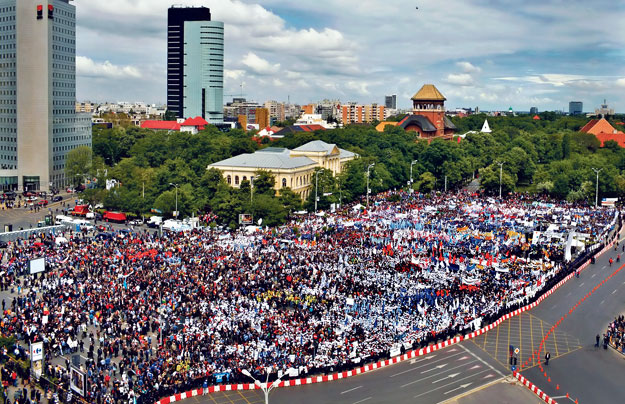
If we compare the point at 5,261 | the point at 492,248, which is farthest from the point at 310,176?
the point at 5,261

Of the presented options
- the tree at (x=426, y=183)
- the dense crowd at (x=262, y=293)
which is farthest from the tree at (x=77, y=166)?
the tree at (x=426, y=183)

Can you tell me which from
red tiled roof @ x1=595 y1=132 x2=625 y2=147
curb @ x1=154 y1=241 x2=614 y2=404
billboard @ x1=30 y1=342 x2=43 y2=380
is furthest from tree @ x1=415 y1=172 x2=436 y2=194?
billboard @ x1=30 y1=342 x2=43 y2=380

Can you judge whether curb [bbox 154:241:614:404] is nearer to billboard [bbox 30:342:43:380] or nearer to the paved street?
the paved street

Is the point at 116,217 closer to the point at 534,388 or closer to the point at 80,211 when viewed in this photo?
the point at 80,211

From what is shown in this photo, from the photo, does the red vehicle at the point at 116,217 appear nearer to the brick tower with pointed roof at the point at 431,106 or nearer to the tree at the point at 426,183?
the tree at the point at 426,183

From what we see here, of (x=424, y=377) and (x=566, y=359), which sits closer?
(x=424, y=377)

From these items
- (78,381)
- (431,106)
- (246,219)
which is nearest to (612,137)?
(431,106)

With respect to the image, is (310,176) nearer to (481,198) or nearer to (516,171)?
(481,198)
